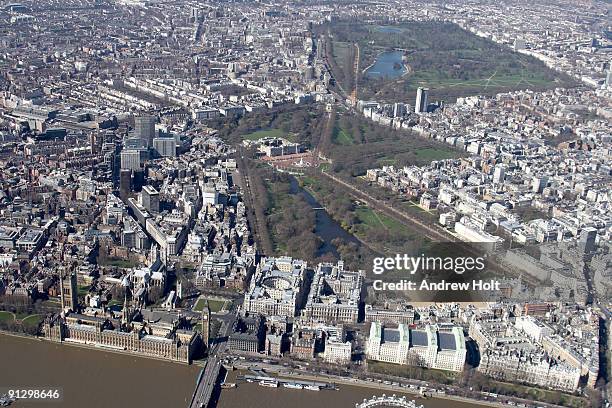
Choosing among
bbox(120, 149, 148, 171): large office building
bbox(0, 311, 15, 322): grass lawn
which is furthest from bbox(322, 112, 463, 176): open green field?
bbox(0, 311, 15, 322): grass lawn

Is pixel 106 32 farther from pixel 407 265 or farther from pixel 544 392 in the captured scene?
pixel 544 392

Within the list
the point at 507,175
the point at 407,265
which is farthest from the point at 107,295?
the point at 507,175

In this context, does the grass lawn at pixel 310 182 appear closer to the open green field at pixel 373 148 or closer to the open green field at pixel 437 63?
the open green field at pixel 373 148

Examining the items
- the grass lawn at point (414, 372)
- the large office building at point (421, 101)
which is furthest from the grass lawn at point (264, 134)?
the grass lawn at point (414, 372)

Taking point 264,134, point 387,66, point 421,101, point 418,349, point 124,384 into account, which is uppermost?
point 387,66

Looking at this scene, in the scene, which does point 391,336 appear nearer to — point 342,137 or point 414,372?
point 414,372

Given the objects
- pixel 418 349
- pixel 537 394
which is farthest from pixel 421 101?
pixel 537 394
